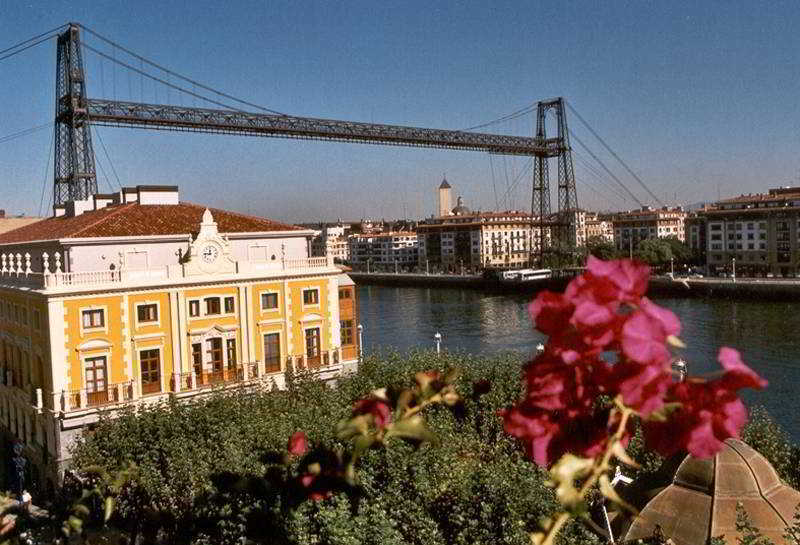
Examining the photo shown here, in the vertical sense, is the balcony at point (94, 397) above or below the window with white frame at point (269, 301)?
below

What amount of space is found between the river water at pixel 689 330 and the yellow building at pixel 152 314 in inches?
232

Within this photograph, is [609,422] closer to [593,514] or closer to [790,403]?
[593,514]

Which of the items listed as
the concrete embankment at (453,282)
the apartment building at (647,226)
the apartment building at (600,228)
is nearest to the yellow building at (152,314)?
the concrete embankment at (453,282)

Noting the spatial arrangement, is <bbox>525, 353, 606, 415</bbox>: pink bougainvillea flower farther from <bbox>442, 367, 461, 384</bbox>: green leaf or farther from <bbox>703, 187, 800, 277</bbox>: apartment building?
<bbox>703, 187, 800, 277</bbox>: apartment building

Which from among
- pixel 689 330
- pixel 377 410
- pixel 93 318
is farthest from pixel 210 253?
pixel 689 330

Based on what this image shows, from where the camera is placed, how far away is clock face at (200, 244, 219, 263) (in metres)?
18.2

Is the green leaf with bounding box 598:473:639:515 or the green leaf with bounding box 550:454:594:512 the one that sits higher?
the green leaf with bounding box 550:454:594:512

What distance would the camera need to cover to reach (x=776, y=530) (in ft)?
20.0

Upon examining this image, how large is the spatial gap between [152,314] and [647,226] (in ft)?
300

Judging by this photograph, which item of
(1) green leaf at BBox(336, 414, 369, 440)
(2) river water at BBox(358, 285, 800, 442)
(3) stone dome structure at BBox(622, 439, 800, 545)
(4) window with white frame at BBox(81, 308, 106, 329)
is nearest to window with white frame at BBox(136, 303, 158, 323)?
(4) window with white frame at BBox(81, 308, 106, 329)

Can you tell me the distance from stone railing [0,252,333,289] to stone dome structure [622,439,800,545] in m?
13.2

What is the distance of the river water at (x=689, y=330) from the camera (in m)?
26.4

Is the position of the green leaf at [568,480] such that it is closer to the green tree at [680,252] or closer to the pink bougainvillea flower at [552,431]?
the pink bougainvillea flower at [552,431]

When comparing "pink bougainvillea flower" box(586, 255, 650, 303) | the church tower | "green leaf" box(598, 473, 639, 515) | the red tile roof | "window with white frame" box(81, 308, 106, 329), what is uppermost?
the church tower
